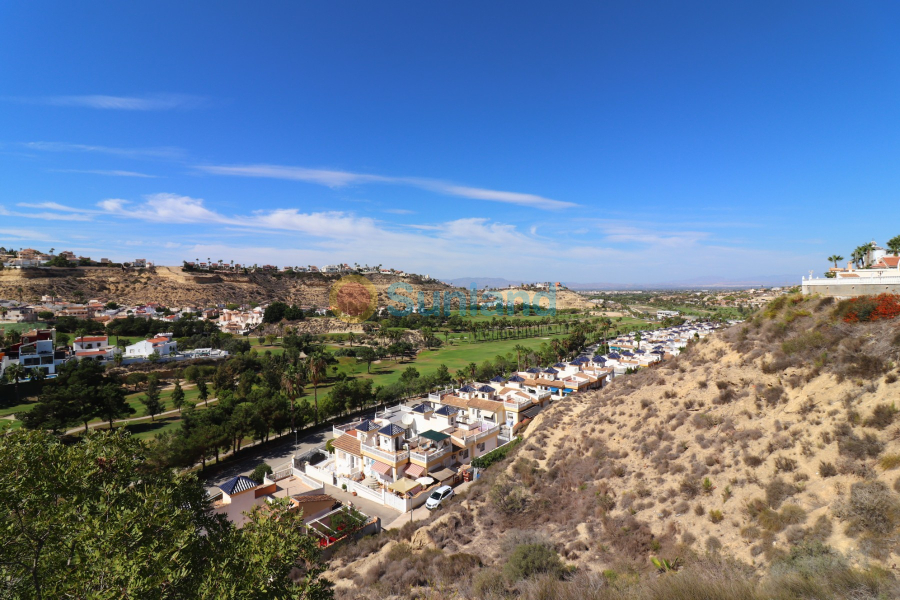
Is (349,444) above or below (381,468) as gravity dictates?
above

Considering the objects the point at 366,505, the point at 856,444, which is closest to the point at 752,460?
the point at 856,444

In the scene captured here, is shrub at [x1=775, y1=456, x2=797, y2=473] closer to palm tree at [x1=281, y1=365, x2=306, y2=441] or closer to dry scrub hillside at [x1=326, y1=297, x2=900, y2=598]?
dry scrub hillside at [x1=326, y1=297, x2=900, y2=598]

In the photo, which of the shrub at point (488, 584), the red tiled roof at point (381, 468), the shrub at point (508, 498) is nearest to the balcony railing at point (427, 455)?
the red tiled roof at point (381, 468)

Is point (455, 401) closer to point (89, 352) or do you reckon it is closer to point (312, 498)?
point (312, 498)

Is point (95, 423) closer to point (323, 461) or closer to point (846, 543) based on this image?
point (323, 461)

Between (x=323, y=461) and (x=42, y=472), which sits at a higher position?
(x=42, y=472)

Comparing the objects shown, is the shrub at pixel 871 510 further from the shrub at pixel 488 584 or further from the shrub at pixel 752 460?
the shrub at pixel 488 584

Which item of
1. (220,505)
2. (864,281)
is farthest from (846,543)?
(220,505)
